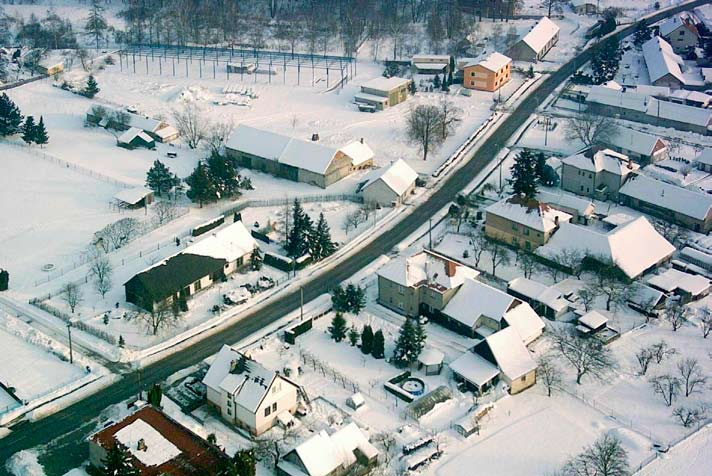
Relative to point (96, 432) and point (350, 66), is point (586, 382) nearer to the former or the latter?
point (96, 432)

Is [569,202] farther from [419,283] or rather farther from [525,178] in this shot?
[419,283]

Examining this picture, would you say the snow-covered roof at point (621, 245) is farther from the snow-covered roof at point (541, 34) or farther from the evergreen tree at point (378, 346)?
the snow-covered roof at point (541, 34)

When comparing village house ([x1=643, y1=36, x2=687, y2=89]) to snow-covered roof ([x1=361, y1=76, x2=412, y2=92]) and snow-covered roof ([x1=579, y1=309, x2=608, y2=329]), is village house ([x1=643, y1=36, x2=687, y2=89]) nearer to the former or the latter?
snow-covered roof ([x1=361, y1=76, x2=412, y2=92])

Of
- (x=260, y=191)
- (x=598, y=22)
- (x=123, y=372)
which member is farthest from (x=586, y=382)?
(x=598, y=22)

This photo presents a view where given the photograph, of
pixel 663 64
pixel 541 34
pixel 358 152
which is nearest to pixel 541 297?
pixel 358 152

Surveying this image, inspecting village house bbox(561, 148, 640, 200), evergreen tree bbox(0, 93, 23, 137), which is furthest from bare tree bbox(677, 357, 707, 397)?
evergreen tree bbox(0, 93, 23, 137)

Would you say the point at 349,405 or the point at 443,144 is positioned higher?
the point at 443,144
